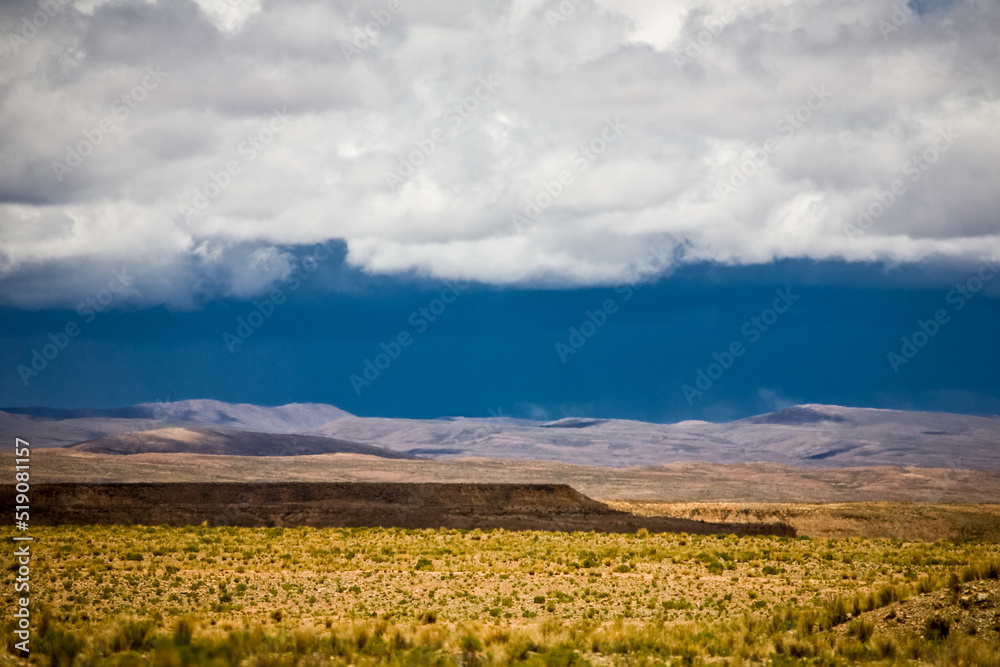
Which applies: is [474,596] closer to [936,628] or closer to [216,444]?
[936,628]

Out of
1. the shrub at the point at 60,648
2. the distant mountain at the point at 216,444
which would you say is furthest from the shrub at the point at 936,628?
the distant mountain at the point at 216,444

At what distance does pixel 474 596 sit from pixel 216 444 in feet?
486

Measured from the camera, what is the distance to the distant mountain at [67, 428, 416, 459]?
145m

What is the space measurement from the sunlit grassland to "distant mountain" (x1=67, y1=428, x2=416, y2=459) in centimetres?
11457

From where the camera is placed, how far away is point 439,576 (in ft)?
88.3

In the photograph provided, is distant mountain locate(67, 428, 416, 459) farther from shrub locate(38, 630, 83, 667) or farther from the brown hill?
shrub locate(38, 630, 83, 667)

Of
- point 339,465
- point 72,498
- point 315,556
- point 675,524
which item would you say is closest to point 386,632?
point 315,556

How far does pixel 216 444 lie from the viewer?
16200cm

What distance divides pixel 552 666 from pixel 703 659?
282 centimetres

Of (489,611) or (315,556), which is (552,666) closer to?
(489,611)

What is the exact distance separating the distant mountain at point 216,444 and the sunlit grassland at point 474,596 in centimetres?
11457

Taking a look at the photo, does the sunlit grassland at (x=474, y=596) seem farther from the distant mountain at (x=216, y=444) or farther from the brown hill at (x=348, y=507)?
the distant mountain at (x=216, y=444)

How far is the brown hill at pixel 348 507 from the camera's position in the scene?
47094 millimetres

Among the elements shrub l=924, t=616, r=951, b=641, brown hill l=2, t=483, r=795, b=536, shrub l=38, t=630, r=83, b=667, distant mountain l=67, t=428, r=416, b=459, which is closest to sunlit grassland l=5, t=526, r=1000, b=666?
shrub l=38, t=630, r=83, b=667
